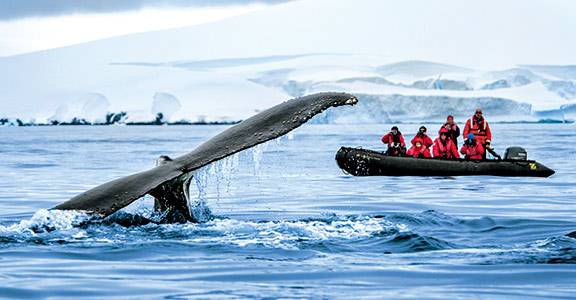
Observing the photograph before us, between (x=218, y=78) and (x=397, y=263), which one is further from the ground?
(x=218, y=78)

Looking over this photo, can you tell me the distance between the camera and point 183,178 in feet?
18.9

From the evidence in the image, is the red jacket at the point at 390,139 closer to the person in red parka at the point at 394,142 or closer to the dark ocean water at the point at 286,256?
the person in red parka at the point at 394,142

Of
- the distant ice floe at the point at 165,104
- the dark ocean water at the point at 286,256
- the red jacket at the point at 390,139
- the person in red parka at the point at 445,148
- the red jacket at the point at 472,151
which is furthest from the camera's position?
the distant ice floe at the point at 165,104

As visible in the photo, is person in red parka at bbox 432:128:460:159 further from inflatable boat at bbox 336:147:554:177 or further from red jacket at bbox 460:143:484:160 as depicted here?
inflatable boat at bbox 336:147:554:177

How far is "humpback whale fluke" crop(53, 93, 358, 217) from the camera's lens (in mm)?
5133

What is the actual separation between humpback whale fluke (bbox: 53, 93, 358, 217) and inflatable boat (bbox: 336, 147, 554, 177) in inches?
430

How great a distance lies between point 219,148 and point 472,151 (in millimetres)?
13321

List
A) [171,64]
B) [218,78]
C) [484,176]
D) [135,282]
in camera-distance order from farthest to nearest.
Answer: [171,64] < [218,78] < [484,176] < [135,282]

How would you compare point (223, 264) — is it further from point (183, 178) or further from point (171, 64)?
point (171, 64)

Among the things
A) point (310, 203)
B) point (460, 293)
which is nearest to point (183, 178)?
point (460, 293)

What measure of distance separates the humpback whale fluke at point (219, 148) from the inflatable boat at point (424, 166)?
10.9m

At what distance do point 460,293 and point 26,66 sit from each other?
85.3 m

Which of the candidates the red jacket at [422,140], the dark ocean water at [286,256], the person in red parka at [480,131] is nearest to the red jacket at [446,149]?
the red jacket at [422,140]

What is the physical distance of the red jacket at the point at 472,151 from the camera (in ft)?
59.3
